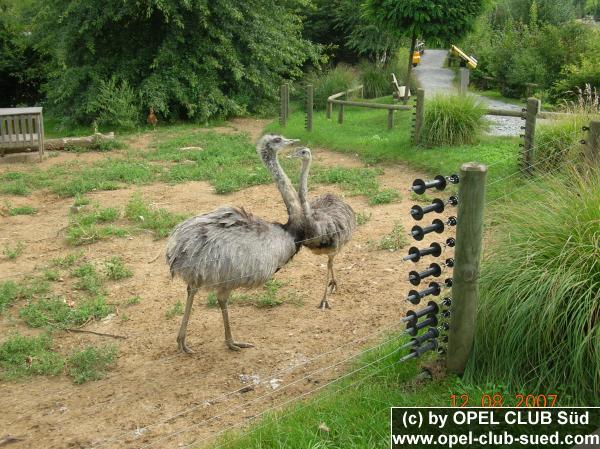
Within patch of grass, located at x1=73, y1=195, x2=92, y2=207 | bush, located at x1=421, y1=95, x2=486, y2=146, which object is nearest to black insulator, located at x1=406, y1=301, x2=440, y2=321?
patch of grass, located at x1=73, y1=195, x2=92, y2=207

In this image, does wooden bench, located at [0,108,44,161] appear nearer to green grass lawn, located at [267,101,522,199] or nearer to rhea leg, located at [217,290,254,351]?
green grass lawn, located at [267,101,522,199]

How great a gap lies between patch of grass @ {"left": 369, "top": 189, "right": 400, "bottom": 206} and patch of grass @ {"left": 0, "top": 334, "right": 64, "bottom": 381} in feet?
15.3

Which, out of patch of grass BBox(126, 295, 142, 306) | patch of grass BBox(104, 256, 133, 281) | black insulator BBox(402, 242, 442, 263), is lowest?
patch of grass BBox(126, 295, 142, 306)

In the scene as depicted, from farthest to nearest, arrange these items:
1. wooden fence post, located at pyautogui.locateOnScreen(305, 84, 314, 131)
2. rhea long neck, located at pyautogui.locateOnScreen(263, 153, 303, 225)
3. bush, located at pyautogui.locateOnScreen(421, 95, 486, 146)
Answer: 1. wooden fence post, located at pyautogui.locateOnScreen(305, 84, 314, 131)
2. bush, located at pyautogui.locateOnScreen(421, 95, 486, 146)
3. rhea long neck, located at pyautogui.locateOnScreen(263, 153, 303, 225)

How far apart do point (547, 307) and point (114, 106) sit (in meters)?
13.5

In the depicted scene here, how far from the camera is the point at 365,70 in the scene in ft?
65.1

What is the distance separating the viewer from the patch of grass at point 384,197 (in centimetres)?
886

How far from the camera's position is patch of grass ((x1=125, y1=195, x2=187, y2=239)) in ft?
26.5

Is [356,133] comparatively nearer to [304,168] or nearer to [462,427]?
[304,168]

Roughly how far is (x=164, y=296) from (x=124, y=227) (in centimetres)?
212

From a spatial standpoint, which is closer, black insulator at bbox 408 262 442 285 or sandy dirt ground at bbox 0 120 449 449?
black insulator at bbox 408 262 442 285

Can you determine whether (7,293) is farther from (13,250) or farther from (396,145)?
(396,145)

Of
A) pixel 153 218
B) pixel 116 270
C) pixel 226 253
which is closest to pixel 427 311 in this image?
pixel 226 253

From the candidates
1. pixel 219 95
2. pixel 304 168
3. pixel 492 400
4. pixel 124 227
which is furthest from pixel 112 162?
pixel 492 400
